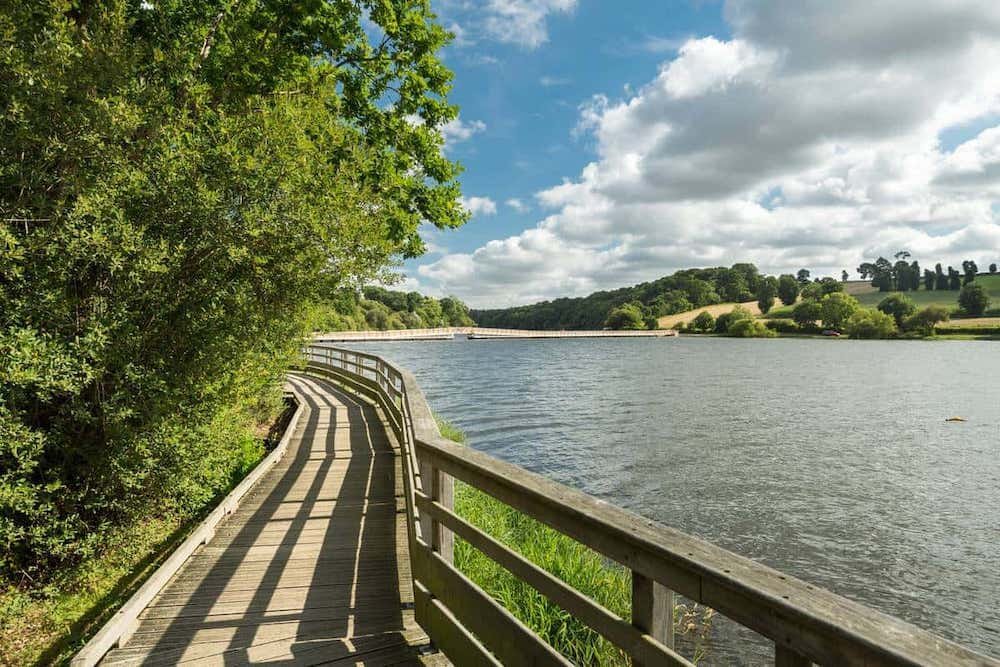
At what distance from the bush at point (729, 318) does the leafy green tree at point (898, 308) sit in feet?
79.8

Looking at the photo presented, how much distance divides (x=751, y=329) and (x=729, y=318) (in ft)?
37.5

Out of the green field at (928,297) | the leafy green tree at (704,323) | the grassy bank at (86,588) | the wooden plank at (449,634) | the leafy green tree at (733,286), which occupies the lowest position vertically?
the grassy bank at (86,588)

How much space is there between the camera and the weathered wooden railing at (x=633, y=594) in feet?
4.16

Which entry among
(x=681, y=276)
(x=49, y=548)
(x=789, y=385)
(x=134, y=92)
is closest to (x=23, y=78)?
(x=134, y=92)

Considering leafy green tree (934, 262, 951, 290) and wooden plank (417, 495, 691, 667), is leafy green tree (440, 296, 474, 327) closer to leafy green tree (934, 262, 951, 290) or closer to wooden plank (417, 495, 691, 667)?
leafy green tree (934, 262, 951, 290)

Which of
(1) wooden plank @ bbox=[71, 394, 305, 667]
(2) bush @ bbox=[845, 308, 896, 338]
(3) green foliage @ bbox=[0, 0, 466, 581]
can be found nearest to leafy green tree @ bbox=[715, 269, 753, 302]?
(2) bush @ bbox=[845, 308, 896, 338]

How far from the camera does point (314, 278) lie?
667 cm

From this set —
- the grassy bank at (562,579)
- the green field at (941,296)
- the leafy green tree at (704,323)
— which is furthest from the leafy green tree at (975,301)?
the grassy bank at (562,579)

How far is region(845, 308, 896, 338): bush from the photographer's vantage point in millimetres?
97562

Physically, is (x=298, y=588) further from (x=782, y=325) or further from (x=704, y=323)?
(x=704, y=323)

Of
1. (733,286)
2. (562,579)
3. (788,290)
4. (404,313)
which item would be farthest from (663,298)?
(562,579)

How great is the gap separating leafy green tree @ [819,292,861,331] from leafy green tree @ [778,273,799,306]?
41903 mm

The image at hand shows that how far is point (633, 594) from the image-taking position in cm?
192

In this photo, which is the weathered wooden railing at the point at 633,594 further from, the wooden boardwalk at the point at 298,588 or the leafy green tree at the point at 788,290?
the leafy green tree at the point at 788,290
